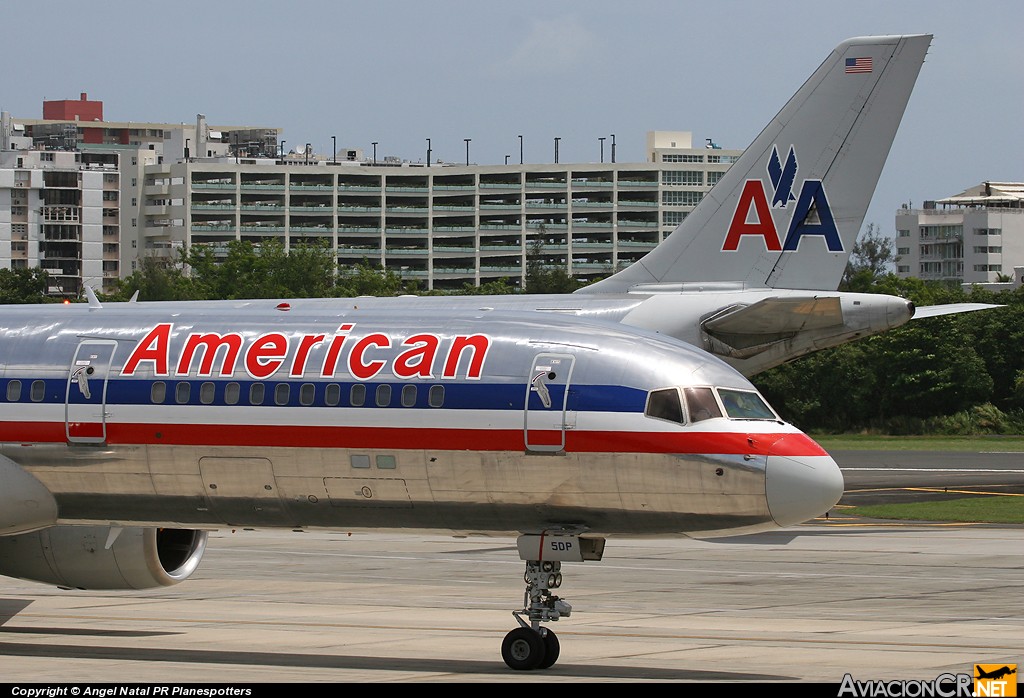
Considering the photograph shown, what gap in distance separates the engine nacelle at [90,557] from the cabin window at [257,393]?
3676 mm

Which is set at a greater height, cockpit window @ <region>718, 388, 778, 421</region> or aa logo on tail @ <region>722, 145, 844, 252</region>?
aa logo on tail @ <region>722, 145, 844, 252</region>

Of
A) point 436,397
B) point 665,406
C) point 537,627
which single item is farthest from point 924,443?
point 436,397

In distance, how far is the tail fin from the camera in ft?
123

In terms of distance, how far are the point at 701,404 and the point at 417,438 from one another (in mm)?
3943

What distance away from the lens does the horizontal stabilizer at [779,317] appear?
114 ft

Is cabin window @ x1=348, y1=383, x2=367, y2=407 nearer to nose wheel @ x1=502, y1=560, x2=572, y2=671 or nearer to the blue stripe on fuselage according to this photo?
the blue stripe on fuselage

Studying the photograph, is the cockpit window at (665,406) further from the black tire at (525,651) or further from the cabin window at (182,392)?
the cabin window at (182,392)

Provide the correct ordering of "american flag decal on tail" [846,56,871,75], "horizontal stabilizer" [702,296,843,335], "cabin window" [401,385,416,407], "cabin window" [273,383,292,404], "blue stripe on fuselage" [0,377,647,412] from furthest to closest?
"american flag decal on tail" [846,56,871,75] < "horizontal stabilizer" [702,296,843,335] < "cabin window" [273,383,292,404] < "cabin window" [401,385,416,407] < "blue stripe on fuselage" [0,377,647,412]

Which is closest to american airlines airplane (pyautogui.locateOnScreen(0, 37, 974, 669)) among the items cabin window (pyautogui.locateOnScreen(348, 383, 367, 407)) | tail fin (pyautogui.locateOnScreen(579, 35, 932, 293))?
cabin window (pyautogui.locateOnScreen(348, 383, 367, 407))

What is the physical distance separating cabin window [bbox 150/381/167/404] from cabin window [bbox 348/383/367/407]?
2.86 metres

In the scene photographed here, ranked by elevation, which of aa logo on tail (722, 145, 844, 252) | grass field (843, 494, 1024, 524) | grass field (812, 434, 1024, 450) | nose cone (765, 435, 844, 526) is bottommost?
grass field (843, 494, 1024, 524)

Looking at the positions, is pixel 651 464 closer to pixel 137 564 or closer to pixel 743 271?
pixel 137 564

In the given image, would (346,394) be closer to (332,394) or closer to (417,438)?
(332,394)

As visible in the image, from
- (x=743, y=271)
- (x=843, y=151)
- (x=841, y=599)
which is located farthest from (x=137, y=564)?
(x=843, y=151)
